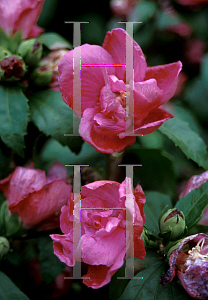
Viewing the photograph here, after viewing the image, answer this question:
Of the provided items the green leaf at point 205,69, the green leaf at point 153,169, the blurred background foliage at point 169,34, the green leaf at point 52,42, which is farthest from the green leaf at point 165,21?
the green leaf at point 153,169

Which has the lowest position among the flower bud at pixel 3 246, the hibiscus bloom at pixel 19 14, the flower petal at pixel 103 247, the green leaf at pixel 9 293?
the green leaf at pixel 9 293

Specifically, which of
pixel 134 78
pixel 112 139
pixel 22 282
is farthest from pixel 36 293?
pixel 134 78

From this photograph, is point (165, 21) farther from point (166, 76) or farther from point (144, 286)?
point (144, 286)

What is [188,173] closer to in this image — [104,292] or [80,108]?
[104,292]

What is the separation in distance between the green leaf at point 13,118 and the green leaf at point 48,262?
211 millimetres

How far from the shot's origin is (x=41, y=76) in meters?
0.75

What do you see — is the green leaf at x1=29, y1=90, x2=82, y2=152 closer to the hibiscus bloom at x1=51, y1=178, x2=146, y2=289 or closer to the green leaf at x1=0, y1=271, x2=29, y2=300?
the hibiscus bloom at x1=51, y1=178, x2=146, y2=289

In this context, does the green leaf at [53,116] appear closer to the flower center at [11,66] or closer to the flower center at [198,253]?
the flower center at [11,66]

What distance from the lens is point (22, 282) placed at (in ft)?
2.59

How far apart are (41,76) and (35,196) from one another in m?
0.28

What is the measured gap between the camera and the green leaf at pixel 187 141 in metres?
0.72

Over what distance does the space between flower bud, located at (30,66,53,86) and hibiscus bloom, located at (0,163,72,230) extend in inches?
8.3

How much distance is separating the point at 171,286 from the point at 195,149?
1.00 feet

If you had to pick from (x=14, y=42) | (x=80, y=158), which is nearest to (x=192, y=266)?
(x=80, y=158)
